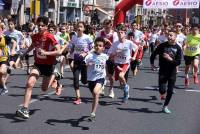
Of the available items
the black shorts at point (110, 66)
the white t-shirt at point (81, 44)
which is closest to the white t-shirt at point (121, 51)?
the black shorts at point (110, 66)

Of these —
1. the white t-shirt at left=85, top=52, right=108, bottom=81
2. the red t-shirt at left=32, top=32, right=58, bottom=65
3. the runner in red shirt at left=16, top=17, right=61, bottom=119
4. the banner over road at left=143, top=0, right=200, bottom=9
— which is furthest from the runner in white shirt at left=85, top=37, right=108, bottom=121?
the banner over road at left=143, top=0, right=200, bottom=9

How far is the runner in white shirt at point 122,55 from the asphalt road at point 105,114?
0.51 meters

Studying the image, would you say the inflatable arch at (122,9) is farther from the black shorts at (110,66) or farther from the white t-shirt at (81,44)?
the white t-shirt at (81,44)

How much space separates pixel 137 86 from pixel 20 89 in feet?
11.1

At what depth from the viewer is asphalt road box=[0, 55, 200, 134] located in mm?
8172

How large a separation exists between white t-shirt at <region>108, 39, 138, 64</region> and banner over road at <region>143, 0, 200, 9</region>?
877 centimetres

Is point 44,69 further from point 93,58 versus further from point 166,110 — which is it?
point 166,110

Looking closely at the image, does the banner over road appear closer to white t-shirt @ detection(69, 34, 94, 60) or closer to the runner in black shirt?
white t-shirt @ detection(69, 34, 94, 60)

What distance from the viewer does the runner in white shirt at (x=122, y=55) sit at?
35.9ft

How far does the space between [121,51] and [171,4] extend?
954cm

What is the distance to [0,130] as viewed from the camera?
786cm

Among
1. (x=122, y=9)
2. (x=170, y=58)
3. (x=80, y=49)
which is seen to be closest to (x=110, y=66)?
(x=80, y=49)

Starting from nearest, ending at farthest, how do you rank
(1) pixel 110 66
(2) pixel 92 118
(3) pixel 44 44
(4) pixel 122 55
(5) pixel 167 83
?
(2) pixel 92 118 < (3) pixel 44 44 < (5) pixel 167 83 < (4) pixel 122 55 < (1) pixel 110 66

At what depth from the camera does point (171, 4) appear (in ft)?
65.7
